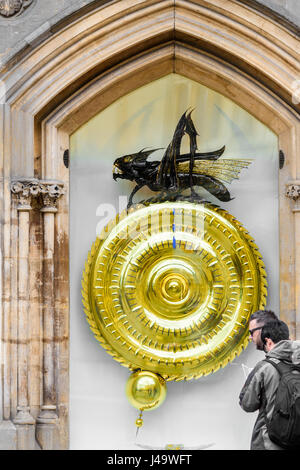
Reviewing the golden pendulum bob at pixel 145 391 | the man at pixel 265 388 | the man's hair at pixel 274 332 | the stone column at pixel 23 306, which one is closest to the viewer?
the man at pixel 265 388

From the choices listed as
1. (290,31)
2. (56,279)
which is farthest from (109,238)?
(290,31)

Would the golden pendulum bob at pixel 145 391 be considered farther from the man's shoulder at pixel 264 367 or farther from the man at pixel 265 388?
the man's shoulder at pixel 264 367

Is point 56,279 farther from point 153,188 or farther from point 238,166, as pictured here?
point 238,166

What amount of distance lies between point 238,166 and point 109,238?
1.10 m

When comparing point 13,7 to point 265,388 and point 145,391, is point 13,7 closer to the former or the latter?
point 145,391

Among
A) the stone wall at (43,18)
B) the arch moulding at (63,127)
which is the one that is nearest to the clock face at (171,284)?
the arch moulding at (63,127)

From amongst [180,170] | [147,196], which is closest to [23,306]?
[147,196]

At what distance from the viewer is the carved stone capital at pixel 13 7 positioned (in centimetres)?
542

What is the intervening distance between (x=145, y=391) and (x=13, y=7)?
289 cm

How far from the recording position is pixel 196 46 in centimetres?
567

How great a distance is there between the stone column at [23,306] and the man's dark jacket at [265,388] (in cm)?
188

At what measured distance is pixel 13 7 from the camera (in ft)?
17.8

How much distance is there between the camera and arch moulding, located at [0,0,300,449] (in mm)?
5379

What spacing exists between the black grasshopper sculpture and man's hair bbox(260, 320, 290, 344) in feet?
5.65
